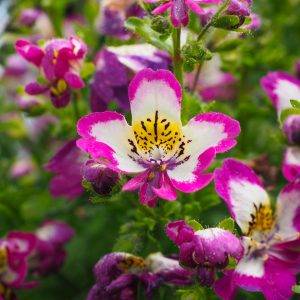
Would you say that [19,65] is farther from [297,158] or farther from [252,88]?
→ [297,158]

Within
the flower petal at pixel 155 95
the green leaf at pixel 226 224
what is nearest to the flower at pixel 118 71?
the flower petal at pixel 155 95

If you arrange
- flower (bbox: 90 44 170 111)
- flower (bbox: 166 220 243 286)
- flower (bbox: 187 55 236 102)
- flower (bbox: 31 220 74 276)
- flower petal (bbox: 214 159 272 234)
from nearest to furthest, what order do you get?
1. flower (bbox: 166 220 243 286)
2. flower petal (bbox: 214 159 272 234)
3. flower (bbox: 90 44 170 111)
4. flower (bbox: 31 220 74 276)
5. flower (bbox: 187 55 236 102)

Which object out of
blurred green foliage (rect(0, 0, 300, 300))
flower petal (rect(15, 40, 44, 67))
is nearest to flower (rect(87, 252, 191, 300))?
blurred green foliage (rect(0, 0, 300, 300))

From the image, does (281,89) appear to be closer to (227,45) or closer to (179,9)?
(227,45)

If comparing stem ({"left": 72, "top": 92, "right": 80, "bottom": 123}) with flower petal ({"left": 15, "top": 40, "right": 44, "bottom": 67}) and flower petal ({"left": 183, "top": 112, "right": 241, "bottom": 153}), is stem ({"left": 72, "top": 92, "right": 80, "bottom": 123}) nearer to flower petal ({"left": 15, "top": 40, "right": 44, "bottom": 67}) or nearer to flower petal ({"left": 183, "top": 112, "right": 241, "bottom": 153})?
flower petal ({"left": 15, "top": 40, "right": 44, "bottom": 67})

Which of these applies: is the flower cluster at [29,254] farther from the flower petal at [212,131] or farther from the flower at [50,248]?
the flower petal at [212,131]

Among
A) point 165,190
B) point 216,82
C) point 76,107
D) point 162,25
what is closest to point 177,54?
point 162,25

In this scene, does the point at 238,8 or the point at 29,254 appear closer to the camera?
the point at 238,8
